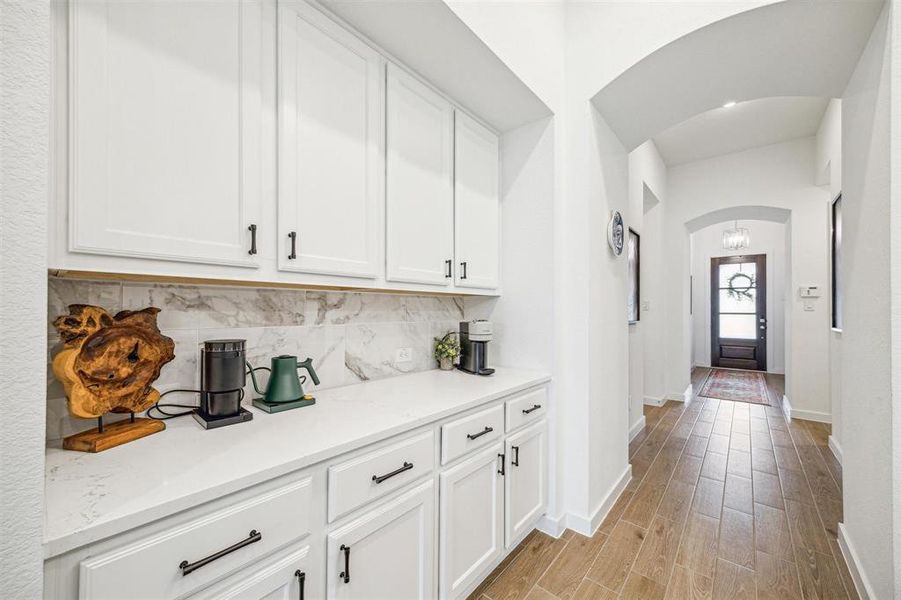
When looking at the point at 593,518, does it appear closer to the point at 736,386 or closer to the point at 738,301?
the point at 736,386

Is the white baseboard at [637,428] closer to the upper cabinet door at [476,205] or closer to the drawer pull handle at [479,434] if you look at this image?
the upper cabinet door at [476,205]

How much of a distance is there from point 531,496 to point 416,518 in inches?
36.0

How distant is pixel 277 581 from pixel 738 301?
954 centimetres

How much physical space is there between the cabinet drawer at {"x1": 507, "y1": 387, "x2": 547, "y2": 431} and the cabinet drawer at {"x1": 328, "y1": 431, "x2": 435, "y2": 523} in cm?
57

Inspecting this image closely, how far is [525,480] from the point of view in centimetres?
194

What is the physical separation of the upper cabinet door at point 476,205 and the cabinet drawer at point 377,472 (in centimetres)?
100

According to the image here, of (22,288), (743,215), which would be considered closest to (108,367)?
(22,288)

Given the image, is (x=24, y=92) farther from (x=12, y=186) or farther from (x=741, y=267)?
(x=741, y=267)

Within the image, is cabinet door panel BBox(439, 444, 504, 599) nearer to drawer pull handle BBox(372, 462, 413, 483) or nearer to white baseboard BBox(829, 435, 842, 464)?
drawer pull handle BBox(372, 462, 413, 483)

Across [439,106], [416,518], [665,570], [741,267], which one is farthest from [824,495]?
[741,267]

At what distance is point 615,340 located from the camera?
99.5 inches

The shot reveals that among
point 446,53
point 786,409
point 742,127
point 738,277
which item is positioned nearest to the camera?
point 446,53

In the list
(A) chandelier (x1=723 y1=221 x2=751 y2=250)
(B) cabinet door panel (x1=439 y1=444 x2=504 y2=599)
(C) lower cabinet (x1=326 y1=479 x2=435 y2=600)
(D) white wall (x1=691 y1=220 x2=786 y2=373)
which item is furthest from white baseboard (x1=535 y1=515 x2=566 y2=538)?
(A) chandelier (x1=723 y1=221 x2=751 y2=250)

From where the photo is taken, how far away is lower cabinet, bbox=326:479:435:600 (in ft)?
3.56
